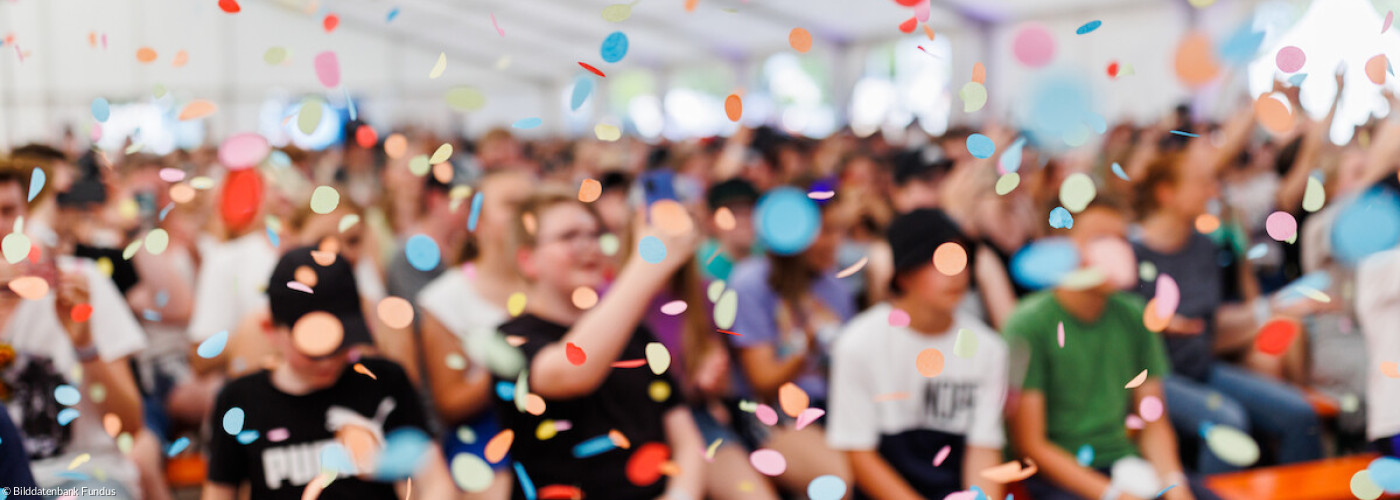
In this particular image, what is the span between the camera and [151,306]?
2.68m

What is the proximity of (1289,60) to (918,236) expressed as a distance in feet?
2.28

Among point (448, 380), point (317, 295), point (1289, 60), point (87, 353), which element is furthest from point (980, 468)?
point (87, 353)

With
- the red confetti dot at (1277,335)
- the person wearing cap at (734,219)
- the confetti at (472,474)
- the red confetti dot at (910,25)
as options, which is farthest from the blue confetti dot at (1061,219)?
the red confetti dot at (1277,335)

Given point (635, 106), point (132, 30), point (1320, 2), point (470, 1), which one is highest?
point (1320, 2)

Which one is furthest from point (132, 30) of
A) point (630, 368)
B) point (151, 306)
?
point (630, 368)

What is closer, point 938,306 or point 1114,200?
point 938,306

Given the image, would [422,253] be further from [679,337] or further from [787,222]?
[787,222]

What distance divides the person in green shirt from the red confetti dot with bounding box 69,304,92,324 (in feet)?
6.33

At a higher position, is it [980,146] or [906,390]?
[980,146]

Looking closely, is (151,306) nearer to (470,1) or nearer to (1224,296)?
(1224,296)

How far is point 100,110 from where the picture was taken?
63.2 inches

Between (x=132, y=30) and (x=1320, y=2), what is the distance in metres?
13.3

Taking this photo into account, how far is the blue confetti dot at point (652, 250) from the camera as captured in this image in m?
1.66

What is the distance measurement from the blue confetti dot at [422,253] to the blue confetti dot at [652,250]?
121 cm
